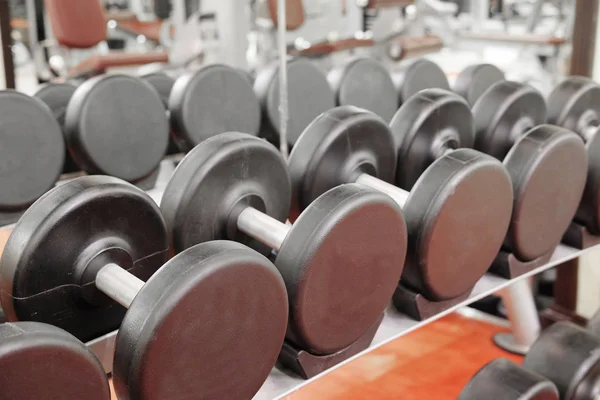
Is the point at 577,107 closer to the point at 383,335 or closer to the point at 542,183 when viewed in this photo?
the point at 542,183

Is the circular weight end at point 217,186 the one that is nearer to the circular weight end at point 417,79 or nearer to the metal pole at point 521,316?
the metal pole at point 521,316

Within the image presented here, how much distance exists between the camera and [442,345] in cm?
170

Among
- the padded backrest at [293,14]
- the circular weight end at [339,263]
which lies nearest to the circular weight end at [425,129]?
the circular weight end at [339,263]

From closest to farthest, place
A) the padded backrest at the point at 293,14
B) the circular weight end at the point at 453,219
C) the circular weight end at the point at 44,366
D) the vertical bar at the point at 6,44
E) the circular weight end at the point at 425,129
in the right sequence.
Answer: the circular weight end at the point at 44,366 → the circular weight end at the point at 453,219 → the circular weight end at the point at 425,129 → the vertical bar at the point at 6,44 → the padded backrest at the point at 293,14

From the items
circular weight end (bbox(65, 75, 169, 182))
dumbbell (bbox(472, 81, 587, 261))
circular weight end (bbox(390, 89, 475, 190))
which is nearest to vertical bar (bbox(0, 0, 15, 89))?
circular weight end (bbox(65, 75, 169, 182))

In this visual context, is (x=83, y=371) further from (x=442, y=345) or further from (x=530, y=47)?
(x=530, y=47)

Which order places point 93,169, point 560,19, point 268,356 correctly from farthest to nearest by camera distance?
1. point 560,19
2. point 93,169
3. point 268,356

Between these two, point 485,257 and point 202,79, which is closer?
point 485,257

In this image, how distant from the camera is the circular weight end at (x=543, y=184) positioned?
44.2 inches

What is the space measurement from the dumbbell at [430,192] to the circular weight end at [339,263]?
72 mm

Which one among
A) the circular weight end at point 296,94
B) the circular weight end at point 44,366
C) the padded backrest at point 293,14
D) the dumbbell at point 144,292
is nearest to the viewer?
the circular weight end at point 44,366

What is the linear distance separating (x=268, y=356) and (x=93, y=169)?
38.5 inches

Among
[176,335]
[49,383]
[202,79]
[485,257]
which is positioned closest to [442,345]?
[485,257]

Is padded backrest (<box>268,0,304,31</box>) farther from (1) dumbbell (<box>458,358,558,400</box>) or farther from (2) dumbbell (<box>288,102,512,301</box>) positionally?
(1) dumbbell (<box>458,358,558,400</box>)
